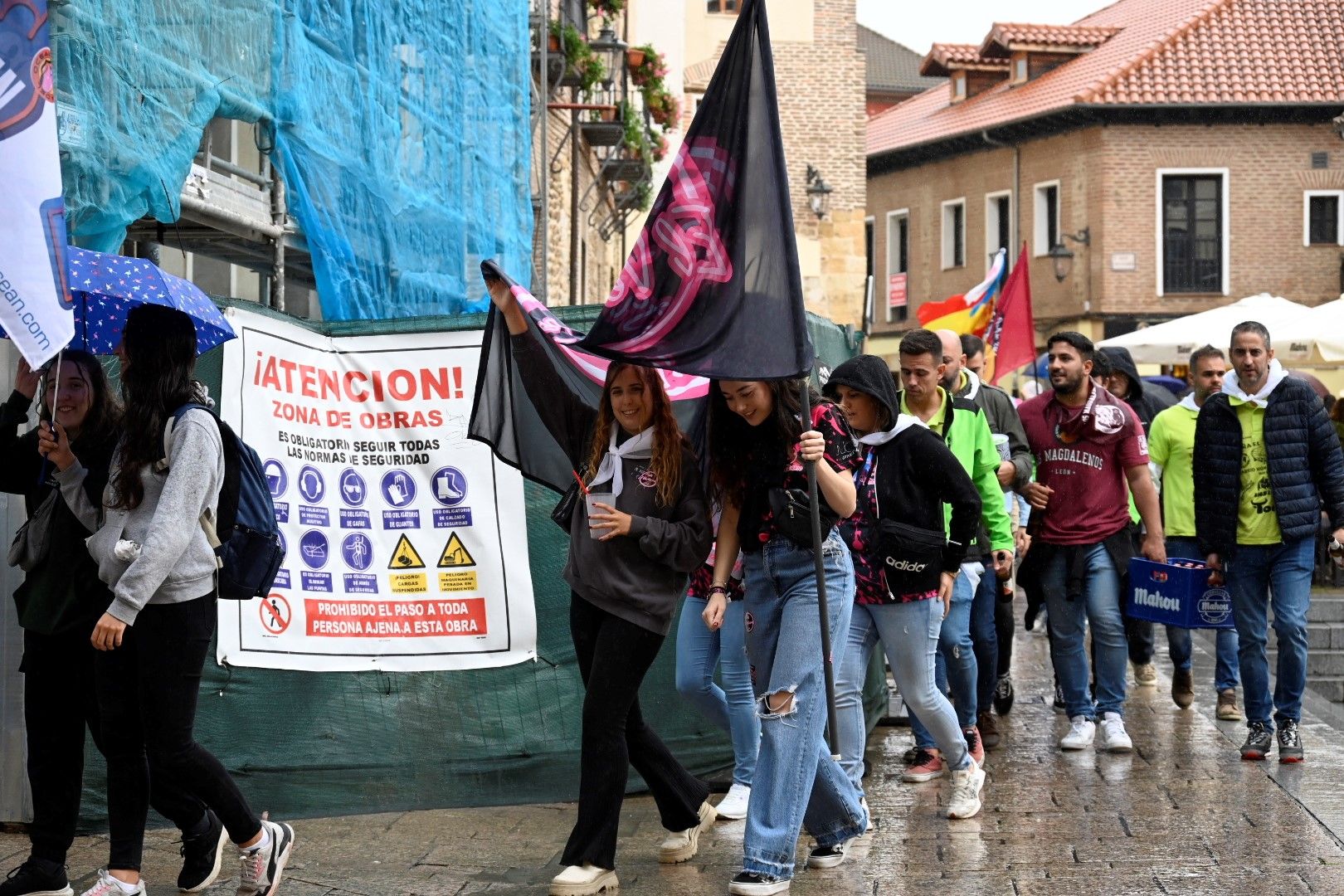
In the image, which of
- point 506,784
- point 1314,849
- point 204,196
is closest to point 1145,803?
point 1314,849

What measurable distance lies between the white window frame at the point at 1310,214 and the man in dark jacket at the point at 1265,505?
32021 mm

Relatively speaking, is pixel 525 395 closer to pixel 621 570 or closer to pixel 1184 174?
pixel 621 570

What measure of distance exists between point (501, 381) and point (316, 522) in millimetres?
1073

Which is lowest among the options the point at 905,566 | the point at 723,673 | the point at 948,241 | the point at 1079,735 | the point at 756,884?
the point at 1079,735

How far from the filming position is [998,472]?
8.64m

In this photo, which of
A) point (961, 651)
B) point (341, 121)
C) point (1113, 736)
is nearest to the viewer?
point (961, 651)

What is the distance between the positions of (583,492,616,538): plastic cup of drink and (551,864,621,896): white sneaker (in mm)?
1037

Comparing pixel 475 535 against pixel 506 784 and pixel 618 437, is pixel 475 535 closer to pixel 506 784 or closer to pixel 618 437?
pixel 506 784

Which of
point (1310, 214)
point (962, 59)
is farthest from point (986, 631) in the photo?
point (962, 59)

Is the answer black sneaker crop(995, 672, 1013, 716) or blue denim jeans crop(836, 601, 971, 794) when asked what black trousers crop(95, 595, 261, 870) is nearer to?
blue denim jeans crop(836, 601, 971, 794)

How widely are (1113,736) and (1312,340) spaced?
9.34 metres

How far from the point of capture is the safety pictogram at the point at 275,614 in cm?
696

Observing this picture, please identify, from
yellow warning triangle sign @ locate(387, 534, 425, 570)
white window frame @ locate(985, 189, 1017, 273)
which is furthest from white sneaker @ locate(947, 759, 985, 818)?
white window frame @ locate(985, 189, 1017, 273)

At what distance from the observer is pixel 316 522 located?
23.2 ft
